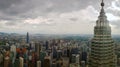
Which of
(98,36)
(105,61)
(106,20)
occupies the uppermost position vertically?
(106,20)

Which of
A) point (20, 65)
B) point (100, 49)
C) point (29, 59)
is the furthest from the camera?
point (29, 59)

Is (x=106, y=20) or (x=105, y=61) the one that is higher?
(x=106, y=20)

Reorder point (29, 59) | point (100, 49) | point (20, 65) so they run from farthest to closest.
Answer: point (29, 59) → point (20, 65) → point (100, 49)

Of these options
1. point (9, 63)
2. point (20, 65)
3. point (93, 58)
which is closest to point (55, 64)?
point (20, 65)

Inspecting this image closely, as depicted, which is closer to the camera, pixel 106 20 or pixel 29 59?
pixel 106 20

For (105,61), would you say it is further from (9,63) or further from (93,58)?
(9,63)

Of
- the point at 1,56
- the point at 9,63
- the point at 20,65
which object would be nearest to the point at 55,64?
the point at 20,65
